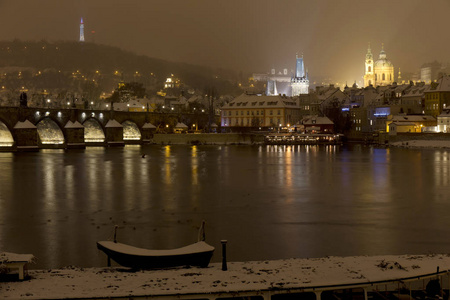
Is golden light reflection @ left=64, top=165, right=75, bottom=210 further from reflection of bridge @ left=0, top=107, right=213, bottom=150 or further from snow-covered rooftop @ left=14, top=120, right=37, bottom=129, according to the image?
reflection of bridge @ left=0, top=107, right=213, bottom=150

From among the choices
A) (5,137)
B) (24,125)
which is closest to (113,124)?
(5,137)

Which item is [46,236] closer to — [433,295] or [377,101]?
[433,295]

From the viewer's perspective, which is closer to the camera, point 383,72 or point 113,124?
point 113,124

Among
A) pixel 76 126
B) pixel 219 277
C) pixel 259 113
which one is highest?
pixel 259 113

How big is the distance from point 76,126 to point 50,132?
22.5ft

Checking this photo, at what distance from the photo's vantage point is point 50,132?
87688mm

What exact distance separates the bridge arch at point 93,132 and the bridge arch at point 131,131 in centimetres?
764

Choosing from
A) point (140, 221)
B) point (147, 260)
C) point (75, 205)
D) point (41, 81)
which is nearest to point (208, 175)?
point (75, 205)

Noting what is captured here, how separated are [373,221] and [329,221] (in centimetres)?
167

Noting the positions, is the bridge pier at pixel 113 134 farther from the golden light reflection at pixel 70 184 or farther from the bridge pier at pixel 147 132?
the golden light reflection at pixel 70 184

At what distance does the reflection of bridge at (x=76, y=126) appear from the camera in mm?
73875

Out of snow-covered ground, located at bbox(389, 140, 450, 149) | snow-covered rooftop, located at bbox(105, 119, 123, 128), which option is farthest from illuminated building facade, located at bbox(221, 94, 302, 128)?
snow-covered ground, located at bbox(389, 140, 450, 149)

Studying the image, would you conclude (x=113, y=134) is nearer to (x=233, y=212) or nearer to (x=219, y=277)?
(x=233, y=212)

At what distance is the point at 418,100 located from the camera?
339ft
